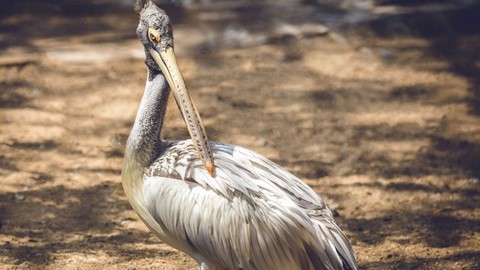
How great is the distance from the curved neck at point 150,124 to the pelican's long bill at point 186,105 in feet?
0.42

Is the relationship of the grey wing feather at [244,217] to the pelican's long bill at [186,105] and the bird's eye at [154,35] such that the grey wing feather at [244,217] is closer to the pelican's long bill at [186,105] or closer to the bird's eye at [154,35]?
the pelican's long bill at [186,105]

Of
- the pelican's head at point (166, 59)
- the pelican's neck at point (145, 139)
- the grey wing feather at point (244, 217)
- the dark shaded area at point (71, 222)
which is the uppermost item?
the pelican's head at point (166, 59)

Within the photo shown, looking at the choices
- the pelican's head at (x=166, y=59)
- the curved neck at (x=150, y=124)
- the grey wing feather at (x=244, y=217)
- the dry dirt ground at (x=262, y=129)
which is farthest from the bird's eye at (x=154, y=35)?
the dry dirt ground at (x=262, y=129)

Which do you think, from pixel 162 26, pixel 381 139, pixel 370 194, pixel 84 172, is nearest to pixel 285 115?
pixel 381 139

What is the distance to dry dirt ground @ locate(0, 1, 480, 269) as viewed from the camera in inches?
219

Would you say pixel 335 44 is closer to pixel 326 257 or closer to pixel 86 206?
pixel 86 206

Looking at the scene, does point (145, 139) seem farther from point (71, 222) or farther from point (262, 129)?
point (262, 129)

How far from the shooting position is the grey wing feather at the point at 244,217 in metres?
4.27

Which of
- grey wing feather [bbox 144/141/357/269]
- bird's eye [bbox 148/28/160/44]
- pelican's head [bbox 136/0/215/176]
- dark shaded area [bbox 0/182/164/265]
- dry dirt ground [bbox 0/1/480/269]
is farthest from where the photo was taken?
dry dirt ground [bbox 0/1/480/269]

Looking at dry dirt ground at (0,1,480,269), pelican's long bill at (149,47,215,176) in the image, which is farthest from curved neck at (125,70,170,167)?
dry dirt ground at (0,1,480,269)

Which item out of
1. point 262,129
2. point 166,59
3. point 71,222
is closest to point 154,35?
point 166,59

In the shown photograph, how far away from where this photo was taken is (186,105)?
4484 mm

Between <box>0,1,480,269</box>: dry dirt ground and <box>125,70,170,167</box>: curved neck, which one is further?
<box>0,1,480,269</box>: dry dirt ground

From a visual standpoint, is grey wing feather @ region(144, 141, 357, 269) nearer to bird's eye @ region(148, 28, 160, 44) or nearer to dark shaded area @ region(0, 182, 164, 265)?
bird's eye @ region(148, 28, 160, 44)
